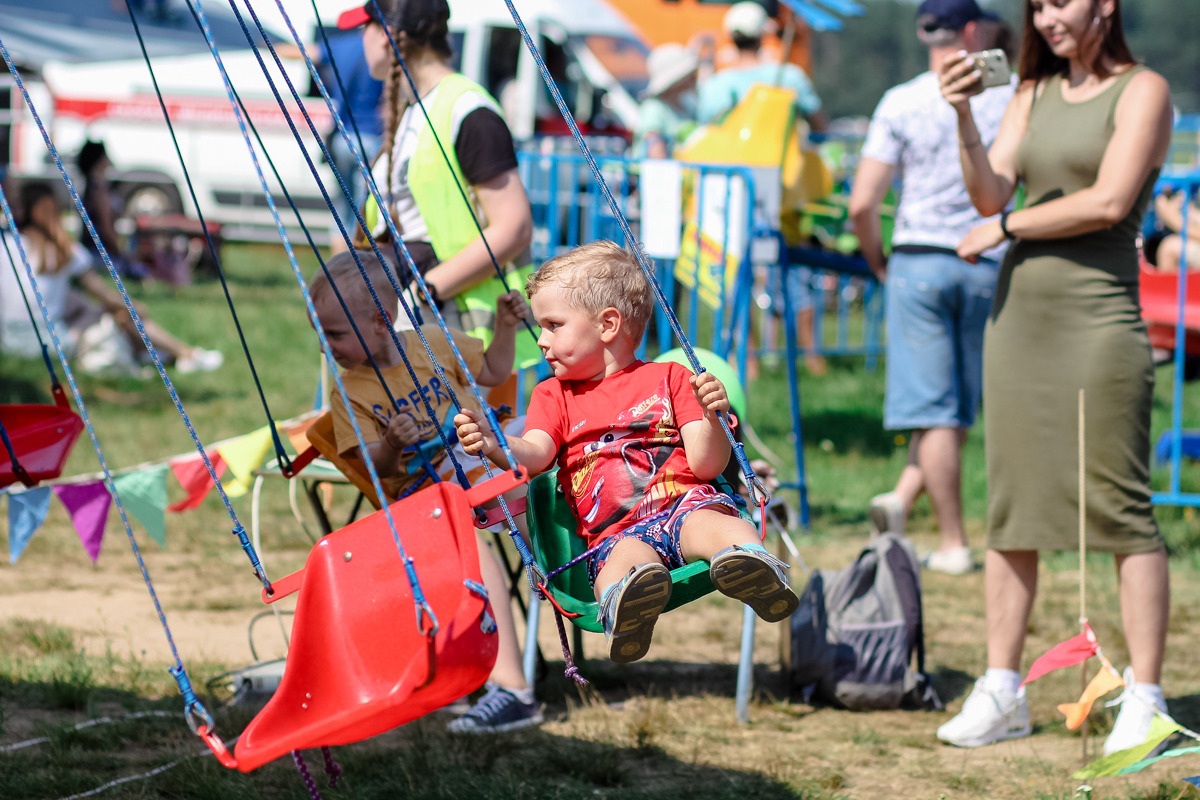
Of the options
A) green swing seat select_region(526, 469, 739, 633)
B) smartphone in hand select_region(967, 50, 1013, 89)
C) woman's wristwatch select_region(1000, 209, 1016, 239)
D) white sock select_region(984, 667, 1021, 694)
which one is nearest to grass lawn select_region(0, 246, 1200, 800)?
white sock select_region(984, 667, 1021, 694)

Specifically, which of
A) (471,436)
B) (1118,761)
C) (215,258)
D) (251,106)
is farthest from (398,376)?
(251,106)

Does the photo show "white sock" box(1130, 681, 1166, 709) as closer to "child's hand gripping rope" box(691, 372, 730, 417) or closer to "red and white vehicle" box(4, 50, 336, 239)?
"child's hand gripping rope" box(691, 372, 730, 417)

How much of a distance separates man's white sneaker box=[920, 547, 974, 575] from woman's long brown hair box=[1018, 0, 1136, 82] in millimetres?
2460

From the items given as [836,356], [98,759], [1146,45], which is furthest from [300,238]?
[1146,45]

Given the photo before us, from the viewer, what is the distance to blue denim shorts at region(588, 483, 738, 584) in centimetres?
283

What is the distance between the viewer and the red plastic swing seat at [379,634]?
2.08 metres

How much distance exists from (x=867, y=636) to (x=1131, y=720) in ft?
2.65

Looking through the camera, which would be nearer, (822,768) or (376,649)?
(376,649)

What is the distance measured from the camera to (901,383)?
17.8 feet

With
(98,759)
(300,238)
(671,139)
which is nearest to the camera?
(98,759)

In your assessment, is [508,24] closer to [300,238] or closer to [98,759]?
[300,238]

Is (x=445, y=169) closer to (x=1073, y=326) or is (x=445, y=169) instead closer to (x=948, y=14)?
(x=1073, y=326)

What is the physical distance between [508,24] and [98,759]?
1171 centimetres

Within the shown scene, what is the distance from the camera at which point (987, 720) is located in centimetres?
356
